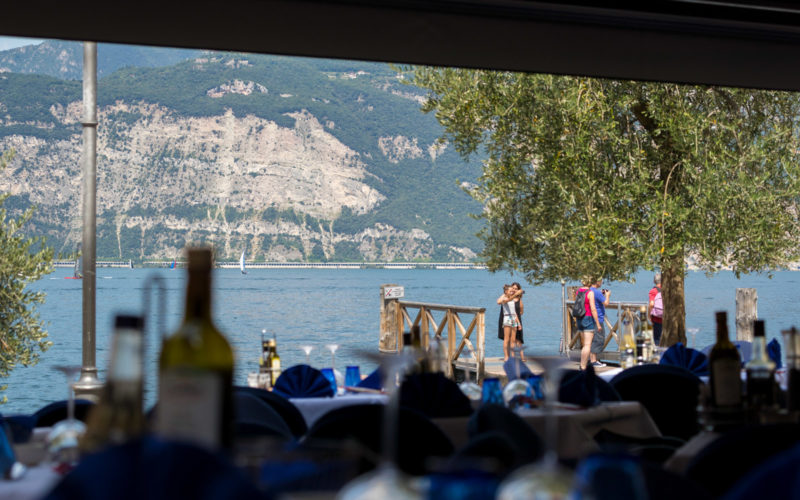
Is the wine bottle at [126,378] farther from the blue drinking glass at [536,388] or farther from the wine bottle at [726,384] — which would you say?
the blue drinking glass at [536,388]

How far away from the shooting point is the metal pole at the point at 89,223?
7711 mm

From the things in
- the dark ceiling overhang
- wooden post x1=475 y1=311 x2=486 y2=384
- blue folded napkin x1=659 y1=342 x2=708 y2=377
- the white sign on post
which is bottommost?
wooden post x1=475 y1=311 x2=486 y2=384

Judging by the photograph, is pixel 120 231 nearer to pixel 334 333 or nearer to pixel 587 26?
pixel 334 333

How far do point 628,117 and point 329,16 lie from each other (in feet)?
25.2

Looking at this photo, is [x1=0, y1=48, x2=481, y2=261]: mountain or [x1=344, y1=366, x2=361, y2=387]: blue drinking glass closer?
[x1=344, y1=366, x2=361, y2=387]: blue drinking glass

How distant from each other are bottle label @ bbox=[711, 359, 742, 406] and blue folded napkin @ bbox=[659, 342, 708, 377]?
3961 mm

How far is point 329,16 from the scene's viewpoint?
3.84 metres

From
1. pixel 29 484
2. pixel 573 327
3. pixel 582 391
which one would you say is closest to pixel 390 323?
pixel 573 327

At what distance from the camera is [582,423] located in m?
4.19

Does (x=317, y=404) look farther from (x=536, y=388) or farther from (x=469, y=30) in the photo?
(x=469, y=30)

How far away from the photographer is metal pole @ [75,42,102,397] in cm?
771

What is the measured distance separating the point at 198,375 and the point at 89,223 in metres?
7.15

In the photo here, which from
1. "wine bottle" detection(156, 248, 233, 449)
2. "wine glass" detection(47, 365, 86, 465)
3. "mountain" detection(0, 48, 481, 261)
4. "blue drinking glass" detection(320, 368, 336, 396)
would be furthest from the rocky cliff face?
"wine bottle" detection(156, 248, 233, 449)

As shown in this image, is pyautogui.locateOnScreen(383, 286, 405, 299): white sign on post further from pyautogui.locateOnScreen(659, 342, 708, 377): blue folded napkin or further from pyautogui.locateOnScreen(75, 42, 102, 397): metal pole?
pyautogui.locateOnScreen(659, 342, 708, 377): blue folded napkin
